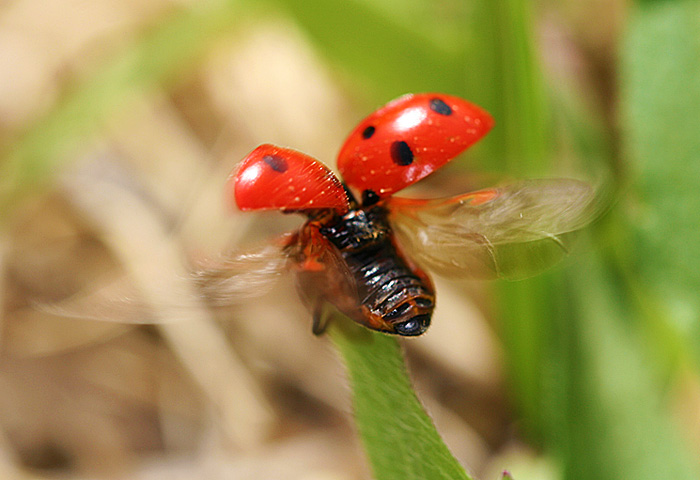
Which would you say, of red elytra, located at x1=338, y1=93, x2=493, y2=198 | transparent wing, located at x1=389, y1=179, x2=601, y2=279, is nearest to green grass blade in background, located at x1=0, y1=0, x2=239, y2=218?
red elytra, located at x1=338, y1=93, x2=493, y2=198

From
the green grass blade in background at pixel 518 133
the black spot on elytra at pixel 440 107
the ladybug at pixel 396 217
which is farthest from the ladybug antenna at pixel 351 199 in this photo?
the green grass blade in background at pixel 518 133

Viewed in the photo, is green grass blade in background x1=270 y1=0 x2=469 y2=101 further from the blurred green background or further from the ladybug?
the ladybug

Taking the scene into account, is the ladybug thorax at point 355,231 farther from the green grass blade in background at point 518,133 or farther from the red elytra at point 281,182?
the green grass blade in background at point 518,133

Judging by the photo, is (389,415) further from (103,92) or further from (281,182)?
(103,92)

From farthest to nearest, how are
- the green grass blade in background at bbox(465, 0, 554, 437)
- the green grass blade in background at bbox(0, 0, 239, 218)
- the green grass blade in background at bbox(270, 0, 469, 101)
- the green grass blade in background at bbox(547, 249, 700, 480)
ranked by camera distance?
the green grass blade in background at bbox(0, 0, 239, 218) < the green grass blade in background at bbox(270, 0, 469, 101) < the green grass blade in background at bbox(465, 0, 554, 437) < the green grass blade in background at bbox(547, 249, 700, 480)

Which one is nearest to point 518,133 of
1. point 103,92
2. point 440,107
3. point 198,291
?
point 440,107

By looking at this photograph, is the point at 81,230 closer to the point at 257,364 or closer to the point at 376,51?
the point at 257,364

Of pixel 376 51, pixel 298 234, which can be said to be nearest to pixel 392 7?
pixel 376 51
